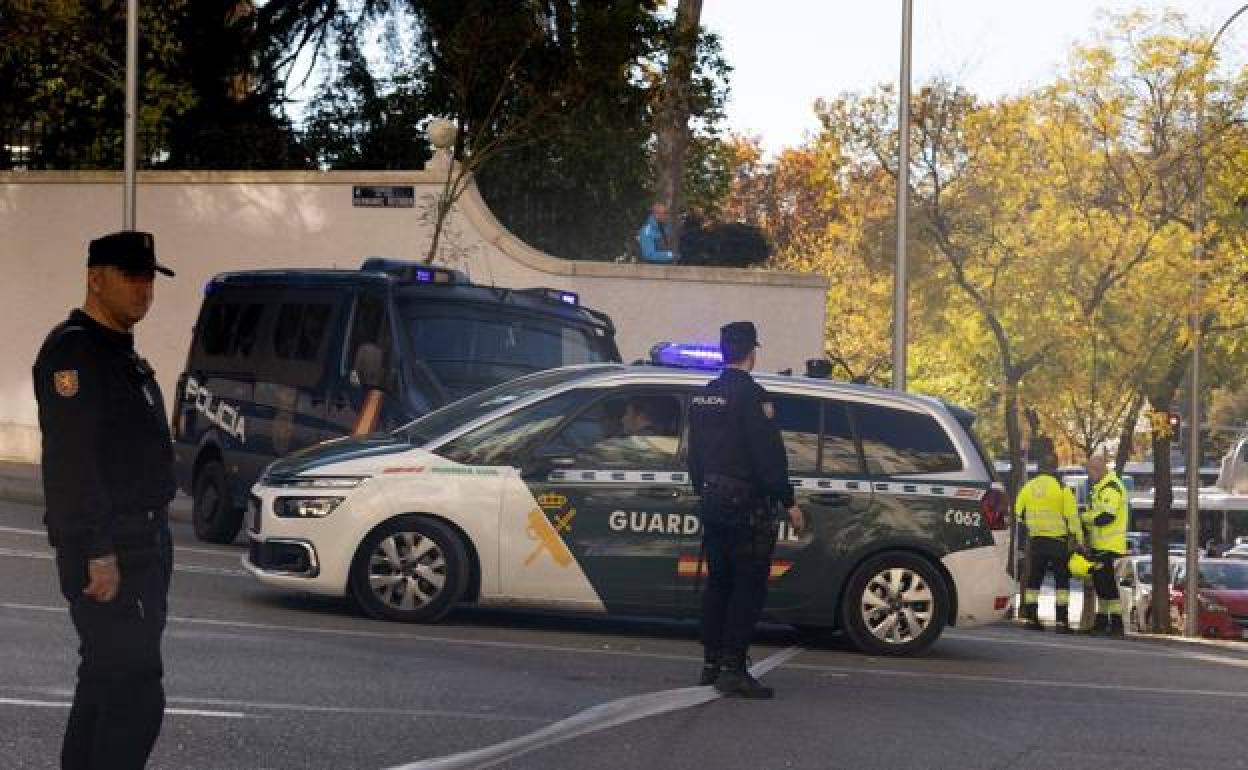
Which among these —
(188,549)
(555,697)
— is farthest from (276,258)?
(555,697)

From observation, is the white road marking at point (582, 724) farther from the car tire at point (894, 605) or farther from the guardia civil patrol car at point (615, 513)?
the car tire at point (894, 605)

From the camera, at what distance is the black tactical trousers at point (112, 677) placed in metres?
5.67

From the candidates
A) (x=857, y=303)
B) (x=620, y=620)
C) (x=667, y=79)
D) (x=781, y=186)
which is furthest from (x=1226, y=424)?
(x=620, y=620)

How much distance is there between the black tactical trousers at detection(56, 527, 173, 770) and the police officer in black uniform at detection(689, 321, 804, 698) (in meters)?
4.84

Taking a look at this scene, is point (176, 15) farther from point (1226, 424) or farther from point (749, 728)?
point (1226, 424)

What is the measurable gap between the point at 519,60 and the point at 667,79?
3.00 meters

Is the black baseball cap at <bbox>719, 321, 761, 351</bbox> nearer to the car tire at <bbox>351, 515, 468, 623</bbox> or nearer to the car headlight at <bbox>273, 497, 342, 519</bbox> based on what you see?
the car tire at <bbox>351, 515, 468, 623</bbox>

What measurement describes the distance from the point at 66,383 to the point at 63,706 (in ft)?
10.8

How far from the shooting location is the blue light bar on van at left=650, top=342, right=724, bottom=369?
13.5m

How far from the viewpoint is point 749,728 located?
9.31 m

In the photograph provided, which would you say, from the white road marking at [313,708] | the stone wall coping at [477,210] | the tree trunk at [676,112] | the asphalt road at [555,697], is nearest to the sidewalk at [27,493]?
the stone wall coping at [477,210]

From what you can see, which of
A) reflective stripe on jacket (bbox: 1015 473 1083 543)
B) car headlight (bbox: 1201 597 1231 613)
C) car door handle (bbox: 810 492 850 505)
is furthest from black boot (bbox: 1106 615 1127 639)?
car headlight (bbox: 1201 597 1231 613)

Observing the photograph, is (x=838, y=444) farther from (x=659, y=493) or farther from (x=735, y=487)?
(x=735, y=487)

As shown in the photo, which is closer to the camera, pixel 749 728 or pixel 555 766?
pixel 555 766
